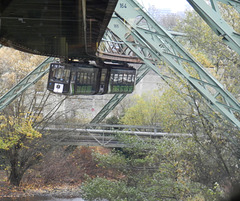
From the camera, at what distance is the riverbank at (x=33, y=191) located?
78.8 feet

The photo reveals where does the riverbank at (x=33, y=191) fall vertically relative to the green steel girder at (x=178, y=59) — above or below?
below

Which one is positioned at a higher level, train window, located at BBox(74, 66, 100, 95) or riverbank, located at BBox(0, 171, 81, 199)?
train window, located at BBox(74, 66, 100, 95)

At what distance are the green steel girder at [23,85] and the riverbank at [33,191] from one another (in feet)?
15.3

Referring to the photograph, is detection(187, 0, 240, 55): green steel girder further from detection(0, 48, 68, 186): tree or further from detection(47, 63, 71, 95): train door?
detection(0, 48, 68, 186): tree

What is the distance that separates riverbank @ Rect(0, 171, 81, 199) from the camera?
78.8ft

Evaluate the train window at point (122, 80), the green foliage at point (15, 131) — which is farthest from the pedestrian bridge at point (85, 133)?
the green foliage at point (15, 131)

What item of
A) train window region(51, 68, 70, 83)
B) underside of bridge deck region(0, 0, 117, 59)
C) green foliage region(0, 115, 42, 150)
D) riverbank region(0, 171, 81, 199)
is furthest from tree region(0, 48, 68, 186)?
underside of bridge deck region(0, 0, 117, 59)

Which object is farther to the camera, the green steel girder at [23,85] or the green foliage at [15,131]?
the green steel girder at [23,85]

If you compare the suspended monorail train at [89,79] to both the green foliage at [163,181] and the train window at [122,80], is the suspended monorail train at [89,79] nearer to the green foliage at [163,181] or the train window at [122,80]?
the train window at [122,80]

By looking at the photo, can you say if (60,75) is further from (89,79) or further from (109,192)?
(109,192)

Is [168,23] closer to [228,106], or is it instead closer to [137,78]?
[137,78]

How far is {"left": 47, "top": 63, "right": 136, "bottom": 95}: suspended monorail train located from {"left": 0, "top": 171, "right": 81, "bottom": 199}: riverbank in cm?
604

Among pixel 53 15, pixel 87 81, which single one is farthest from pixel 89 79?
pixel 53 15

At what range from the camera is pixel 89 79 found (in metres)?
23.0
